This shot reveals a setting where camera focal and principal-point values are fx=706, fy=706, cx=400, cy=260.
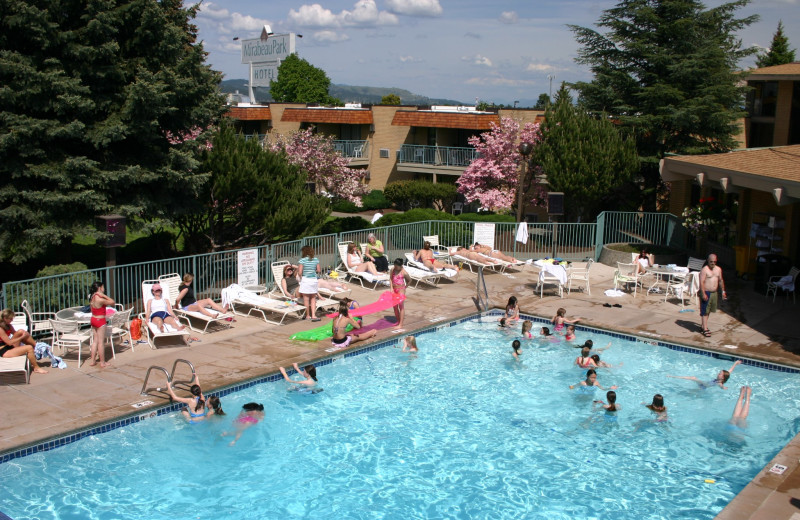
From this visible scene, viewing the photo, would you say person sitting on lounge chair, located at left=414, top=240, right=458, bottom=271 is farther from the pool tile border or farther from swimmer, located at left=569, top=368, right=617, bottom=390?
swimmer, located at left=569, top=368, right=617, bottom=390

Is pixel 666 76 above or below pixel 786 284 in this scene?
above

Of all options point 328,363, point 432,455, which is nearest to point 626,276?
point 328,363


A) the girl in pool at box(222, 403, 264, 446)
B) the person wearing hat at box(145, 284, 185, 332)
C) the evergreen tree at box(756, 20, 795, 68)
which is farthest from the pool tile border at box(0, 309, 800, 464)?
the evergreen tree at box(756, 20, 795, 68)

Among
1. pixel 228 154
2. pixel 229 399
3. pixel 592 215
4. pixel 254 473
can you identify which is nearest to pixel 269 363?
pixel 229 399

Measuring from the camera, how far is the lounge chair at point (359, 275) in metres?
18.0

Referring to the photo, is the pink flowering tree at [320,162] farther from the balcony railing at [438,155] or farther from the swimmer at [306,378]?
the swimmer at [306,378]

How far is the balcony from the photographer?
35.3 metres

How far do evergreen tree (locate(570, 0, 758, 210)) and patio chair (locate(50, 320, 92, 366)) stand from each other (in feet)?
69.0

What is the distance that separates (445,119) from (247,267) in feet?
67.2

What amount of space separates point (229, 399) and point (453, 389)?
3.81 meters

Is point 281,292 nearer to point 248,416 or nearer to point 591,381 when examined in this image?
point 248,416

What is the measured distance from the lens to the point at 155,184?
17188 mm

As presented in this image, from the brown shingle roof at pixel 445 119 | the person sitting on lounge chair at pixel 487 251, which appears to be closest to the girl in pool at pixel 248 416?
the person sitting on lounge chair at pixel 487 251

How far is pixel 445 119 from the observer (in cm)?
3503
